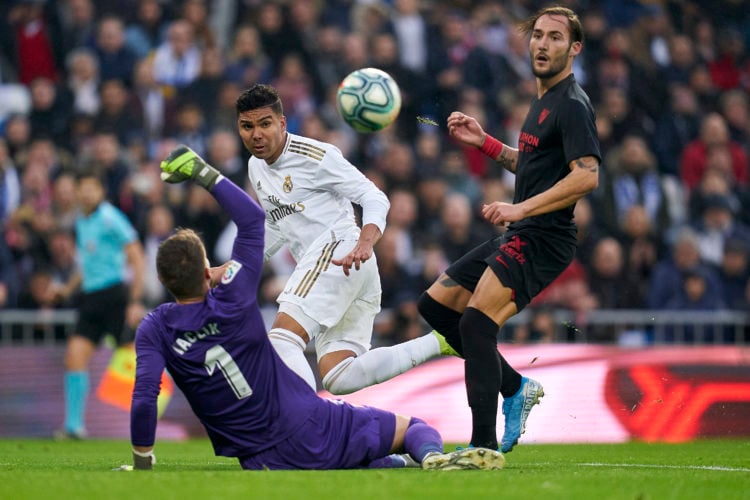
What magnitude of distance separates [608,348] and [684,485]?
19.2 feet

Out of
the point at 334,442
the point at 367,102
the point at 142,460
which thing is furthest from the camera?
the point at 367,102

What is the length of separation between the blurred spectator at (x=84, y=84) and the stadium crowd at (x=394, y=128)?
0.07ft

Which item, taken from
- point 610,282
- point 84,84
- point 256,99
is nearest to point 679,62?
point 610,282

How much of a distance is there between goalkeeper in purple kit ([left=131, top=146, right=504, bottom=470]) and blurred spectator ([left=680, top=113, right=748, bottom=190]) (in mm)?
9909

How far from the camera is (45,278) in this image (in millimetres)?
13180

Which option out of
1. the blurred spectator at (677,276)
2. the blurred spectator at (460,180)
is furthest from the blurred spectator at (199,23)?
the blurred spectator at (677,276)

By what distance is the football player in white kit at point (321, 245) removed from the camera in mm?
8023

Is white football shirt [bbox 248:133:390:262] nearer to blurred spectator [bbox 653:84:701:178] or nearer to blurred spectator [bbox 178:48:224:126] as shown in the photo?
blurred spectator [bbox 178:48:224:126]

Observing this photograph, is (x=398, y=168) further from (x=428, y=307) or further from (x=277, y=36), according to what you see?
(x=428, y=307)

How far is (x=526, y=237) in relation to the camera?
7.50 metres

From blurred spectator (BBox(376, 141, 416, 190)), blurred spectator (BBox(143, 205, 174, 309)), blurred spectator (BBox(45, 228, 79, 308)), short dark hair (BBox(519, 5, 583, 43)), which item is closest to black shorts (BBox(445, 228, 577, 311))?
short dark hair (BBox(519, 5, 583, 43))

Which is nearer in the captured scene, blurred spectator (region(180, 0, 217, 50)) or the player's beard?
the player's beard

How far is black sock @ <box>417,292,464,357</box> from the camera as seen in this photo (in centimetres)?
791

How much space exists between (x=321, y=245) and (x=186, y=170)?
185 centimetres
